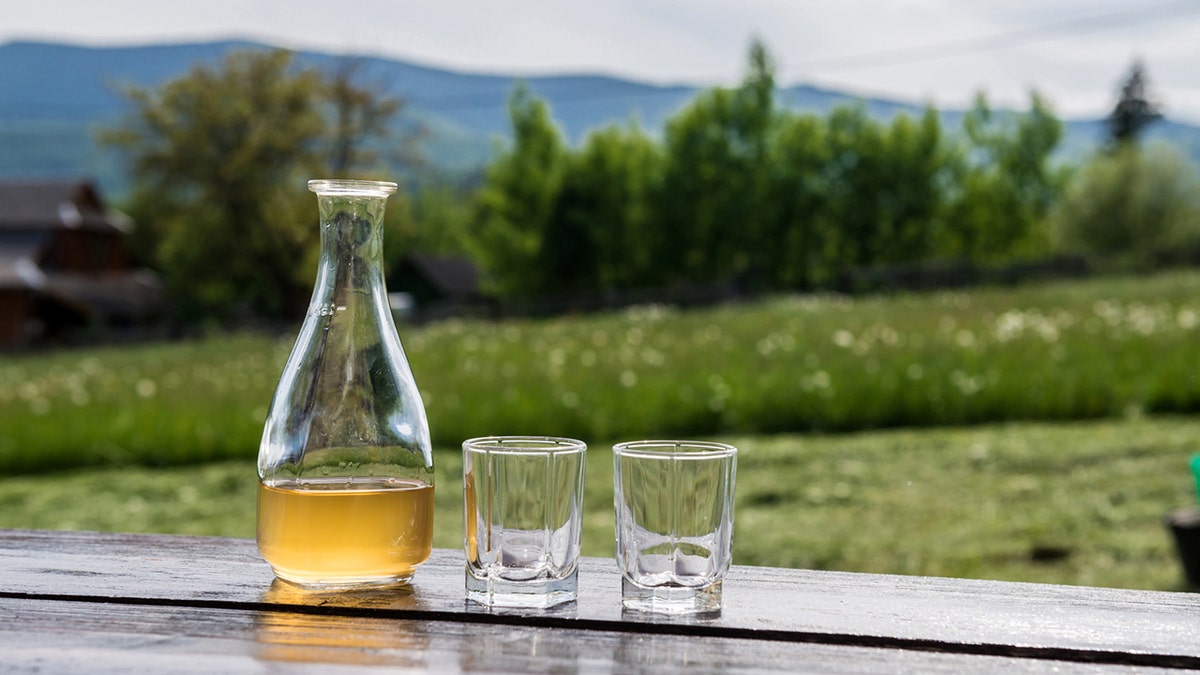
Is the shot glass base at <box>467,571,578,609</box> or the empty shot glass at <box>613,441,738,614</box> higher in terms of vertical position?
the empty shot glass at <box>613,441,738,614</box>

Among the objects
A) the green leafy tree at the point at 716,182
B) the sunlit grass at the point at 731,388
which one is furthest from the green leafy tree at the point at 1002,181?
the sunlit grass at the point at 731,388

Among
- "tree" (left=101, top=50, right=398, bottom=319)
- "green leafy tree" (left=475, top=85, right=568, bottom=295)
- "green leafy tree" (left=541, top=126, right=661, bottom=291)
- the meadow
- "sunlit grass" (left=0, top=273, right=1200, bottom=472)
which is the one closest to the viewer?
the meadow

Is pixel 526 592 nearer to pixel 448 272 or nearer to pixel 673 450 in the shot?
pixel 673 450

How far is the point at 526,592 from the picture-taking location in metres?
1.10

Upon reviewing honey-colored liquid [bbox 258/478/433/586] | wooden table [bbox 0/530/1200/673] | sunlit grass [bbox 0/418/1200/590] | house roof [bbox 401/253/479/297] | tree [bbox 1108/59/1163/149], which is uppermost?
tree [bbox 1108/59/1163/149]

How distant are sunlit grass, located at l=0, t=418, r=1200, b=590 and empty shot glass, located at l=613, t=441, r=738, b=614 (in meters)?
3.19

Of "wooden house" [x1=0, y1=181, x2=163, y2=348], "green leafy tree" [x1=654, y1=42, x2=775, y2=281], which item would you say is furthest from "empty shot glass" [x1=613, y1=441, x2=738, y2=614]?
"green leafy tree" [x1=654, y1=42, x2=775, y2=281]

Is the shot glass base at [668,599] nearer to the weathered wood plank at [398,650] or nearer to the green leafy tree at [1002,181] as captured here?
the weathered wood plank at [398,650]

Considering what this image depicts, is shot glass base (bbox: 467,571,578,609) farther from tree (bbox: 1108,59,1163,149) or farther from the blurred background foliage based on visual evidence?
tree (bbox: 1108,59,1163,149)

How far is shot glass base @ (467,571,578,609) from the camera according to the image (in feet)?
3.60

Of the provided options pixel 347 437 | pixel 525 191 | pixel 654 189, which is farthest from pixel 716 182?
pixel 347 437

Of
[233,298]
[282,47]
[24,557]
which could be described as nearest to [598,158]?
[282,47]

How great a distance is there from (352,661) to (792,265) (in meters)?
39.8

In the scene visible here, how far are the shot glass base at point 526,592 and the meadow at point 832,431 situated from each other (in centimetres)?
322
